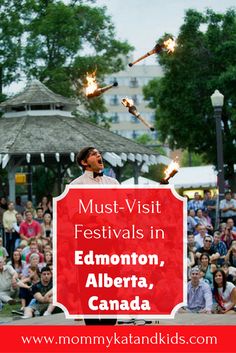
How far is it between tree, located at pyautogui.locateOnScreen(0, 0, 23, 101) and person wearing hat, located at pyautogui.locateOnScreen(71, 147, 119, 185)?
34196 millimetres

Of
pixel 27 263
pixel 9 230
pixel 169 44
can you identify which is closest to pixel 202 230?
pixel 27 263

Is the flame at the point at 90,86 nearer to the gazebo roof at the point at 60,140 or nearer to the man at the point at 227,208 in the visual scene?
the man at the point at 227,208

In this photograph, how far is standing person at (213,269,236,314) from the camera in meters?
12.4

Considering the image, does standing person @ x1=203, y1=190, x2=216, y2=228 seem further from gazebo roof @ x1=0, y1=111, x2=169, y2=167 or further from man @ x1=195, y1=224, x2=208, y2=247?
gazebo roof @ x1=0, y1=111, x2=169, y2=167

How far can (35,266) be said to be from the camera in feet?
47.5

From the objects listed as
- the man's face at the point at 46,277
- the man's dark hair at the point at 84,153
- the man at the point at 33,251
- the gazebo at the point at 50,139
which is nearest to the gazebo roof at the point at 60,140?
the gazebo at the point at 50,139

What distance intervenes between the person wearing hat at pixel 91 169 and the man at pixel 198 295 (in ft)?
17.1

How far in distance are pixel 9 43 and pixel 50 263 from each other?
2815 centimetres

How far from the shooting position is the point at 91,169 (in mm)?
7023

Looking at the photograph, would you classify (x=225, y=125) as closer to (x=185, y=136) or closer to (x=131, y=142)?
(x=185, y=136)

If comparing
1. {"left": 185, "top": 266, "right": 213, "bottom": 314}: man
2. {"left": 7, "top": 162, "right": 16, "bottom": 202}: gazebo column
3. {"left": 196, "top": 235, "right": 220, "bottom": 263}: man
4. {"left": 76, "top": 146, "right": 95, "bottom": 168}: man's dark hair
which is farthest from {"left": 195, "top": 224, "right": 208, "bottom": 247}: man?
{"left": 7, "top": 162, "right": 16, "bottom": 202}: gazebo column

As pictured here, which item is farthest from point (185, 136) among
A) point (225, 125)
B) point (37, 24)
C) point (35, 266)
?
point (35, 266)

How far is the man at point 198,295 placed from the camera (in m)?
11.9
